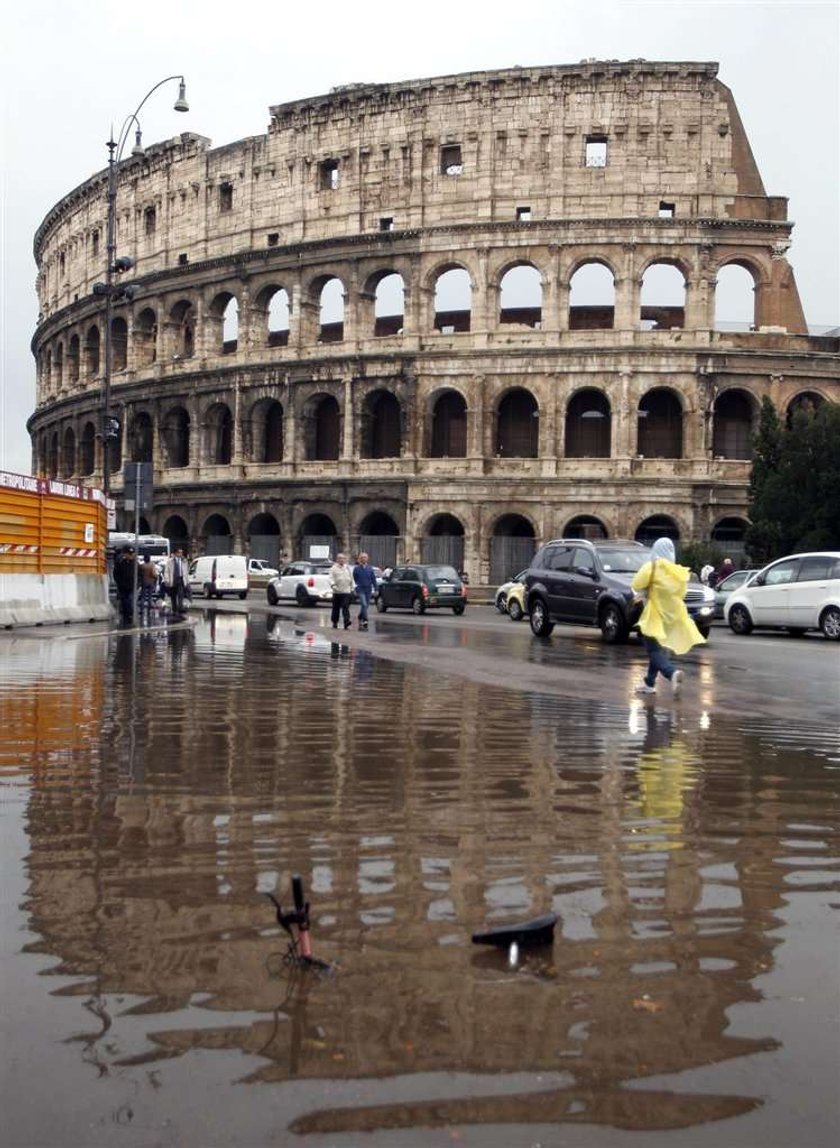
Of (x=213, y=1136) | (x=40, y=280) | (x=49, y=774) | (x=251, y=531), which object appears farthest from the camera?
(x=40, y=280)

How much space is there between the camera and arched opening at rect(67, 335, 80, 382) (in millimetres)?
61719

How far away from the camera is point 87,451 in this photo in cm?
6066

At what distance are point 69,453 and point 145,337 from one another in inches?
364

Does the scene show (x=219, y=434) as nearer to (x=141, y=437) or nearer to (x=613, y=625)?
(x=141, y=437)

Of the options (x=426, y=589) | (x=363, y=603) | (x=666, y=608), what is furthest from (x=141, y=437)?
(x=666, y=608)

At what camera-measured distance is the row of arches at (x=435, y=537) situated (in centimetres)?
4459

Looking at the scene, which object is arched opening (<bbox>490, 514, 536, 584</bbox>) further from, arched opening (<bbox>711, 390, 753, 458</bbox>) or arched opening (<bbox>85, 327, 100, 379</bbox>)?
arched opening (<bbox>85, 327, 100, 379</bbox>)

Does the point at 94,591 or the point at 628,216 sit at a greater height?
the point at 628,216

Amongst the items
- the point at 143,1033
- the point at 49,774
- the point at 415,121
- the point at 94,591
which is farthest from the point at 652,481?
the point at 143,1033

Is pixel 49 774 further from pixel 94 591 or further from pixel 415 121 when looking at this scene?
pixel 415 121

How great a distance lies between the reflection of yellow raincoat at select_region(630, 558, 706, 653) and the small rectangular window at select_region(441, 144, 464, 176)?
3652 cm

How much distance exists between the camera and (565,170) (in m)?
44.8

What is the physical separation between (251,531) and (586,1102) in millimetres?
48844

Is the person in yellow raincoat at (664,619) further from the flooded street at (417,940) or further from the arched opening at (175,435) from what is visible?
the arched opening at (175,435)
